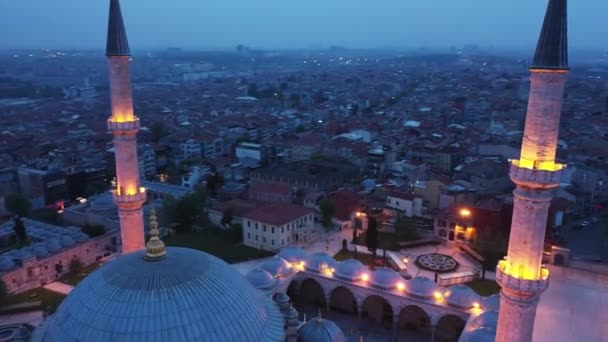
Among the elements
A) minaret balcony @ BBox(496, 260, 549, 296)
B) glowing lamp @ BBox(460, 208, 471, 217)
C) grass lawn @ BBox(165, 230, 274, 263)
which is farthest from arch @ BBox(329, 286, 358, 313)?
minaret balcony @ BBox(496, 260, 549, 296)

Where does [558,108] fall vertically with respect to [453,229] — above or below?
above

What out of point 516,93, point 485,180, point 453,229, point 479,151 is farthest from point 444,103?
point 453,229

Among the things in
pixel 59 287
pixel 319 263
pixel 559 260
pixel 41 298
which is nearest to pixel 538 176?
pixel 319 263

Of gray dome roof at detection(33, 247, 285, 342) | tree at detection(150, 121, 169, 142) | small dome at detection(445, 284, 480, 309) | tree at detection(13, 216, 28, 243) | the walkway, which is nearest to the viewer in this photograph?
gray dome roof at detection(33, 247, 285, 342)

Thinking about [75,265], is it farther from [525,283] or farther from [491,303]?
[525,283]

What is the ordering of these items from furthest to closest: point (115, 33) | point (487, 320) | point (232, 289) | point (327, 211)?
point (327, 211) → point (487, 320) → point (115, 33) → point (232, 289)

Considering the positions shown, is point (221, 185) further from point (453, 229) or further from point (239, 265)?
point (453, 229)

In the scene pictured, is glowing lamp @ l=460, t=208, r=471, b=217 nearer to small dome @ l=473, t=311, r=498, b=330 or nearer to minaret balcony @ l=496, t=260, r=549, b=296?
small dome @ l=473, t=311, r=498, b=330
